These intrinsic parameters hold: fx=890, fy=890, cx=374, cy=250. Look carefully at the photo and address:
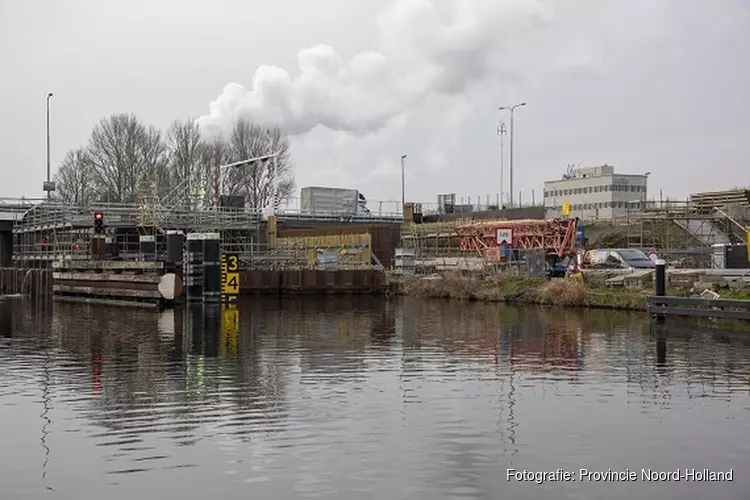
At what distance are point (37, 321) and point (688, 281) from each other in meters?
24.9

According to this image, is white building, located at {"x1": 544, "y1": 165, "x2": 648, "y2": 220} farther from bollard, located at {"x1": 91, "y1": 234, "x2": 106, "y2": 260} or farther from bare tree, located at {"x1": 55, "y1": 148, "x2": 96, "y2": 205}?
bollard, located at {"x1": 91, "y1": 234, "x2": 106, "y2": 260}

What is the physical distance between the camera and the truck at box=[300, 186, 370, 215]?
307 ft

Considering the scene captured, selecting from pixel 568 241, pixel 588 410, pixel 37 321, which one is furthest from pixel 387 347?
pixel 568 241

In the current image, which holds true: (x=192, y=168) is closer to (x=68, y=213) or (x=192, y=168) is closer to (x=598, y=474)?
(x=68, y=213)

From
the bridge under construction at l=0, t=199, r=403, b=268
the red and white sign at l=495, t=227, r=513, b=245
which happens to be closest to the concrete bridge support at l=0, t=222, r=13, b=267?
the bridge under construction at l=0, t=199, r=403, b=268

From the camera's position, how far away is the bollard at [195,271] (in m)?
40.9

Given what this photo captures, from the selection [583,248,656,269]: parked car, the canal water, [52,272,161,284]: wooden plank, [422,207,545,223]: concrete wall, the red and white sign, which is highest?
[422,207,545,223]: concrete wall

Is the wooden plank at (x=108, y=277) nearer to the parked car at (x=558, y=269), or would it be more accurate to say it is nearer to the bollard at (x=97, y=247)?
the bollard at (x=97, y=247)

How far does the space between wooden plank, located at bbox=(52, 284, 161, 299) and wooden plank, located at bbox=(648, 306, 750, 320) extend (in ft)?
71.2

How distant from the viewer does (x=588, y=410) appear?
45.4 ft

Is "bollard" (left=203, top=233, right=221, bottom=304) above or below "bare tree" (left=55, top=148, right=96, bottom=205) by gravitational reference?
below

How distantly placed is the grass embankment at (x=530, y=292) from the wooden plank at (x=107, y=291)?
15506 millimetres

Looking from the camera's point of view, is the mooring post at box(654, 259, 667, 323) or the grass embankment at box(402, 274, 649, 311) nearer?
the mooring post at box(654, 259, 667, 323)

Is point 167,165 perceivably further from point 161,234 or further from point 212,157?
point 161,234
